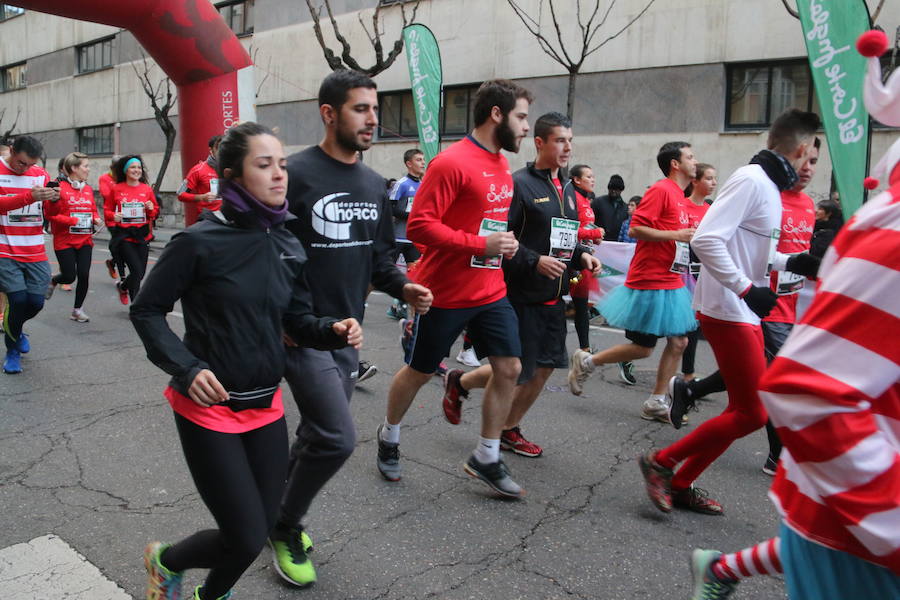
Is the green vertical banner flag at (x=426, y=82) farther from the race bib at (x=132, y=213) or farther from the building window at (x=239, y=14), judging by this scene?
the building window at (x=239, y=14)

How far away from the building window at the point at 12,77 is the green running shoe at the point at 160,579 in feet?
134

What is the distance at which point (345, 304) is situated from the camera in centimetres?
339

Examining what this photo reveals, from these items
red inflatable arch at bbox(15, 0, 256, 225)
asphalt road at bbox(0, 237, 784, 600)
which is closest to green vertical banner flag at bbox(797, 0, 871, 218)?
asphalt road at bbox(0, 237, 784, 600)

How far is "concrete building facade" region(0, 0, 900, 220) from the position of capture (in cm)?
1460

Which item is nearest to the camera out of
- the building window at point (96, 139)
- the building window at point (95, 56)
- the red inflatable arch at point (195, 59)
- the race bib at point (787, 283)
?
the race bib at point (787, 283)

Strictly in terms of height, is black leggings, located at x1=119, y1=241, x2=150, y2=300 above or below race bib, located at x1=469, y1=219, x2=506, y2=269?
below

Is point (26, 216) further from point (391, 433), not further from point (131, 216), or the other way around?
point (391, 433)

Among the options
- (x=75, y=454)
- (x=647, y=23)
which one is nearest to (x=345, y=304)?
(x=75, y=454)

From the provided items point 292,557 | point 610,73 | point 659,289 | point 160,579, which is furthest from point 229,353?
point 610,73

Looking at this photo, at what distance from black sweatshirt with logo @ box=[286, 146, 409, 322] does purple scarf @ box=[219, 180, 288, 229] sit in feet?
2.07

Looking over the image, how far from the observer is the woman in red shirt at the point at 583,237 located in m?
7.48

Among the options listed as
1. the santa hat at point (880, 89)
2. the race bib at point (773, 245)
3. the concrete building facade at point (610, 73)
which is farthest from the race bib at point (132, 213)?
the santa hat at point (880, 89)

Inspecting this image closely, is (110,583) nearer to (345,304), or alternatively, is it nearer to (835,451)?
(345,304)

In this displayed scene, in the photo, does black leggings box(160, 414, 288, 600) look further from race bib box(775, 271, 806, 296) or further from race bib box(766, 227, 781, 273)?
race bib box(775, 271, 806, 296)
